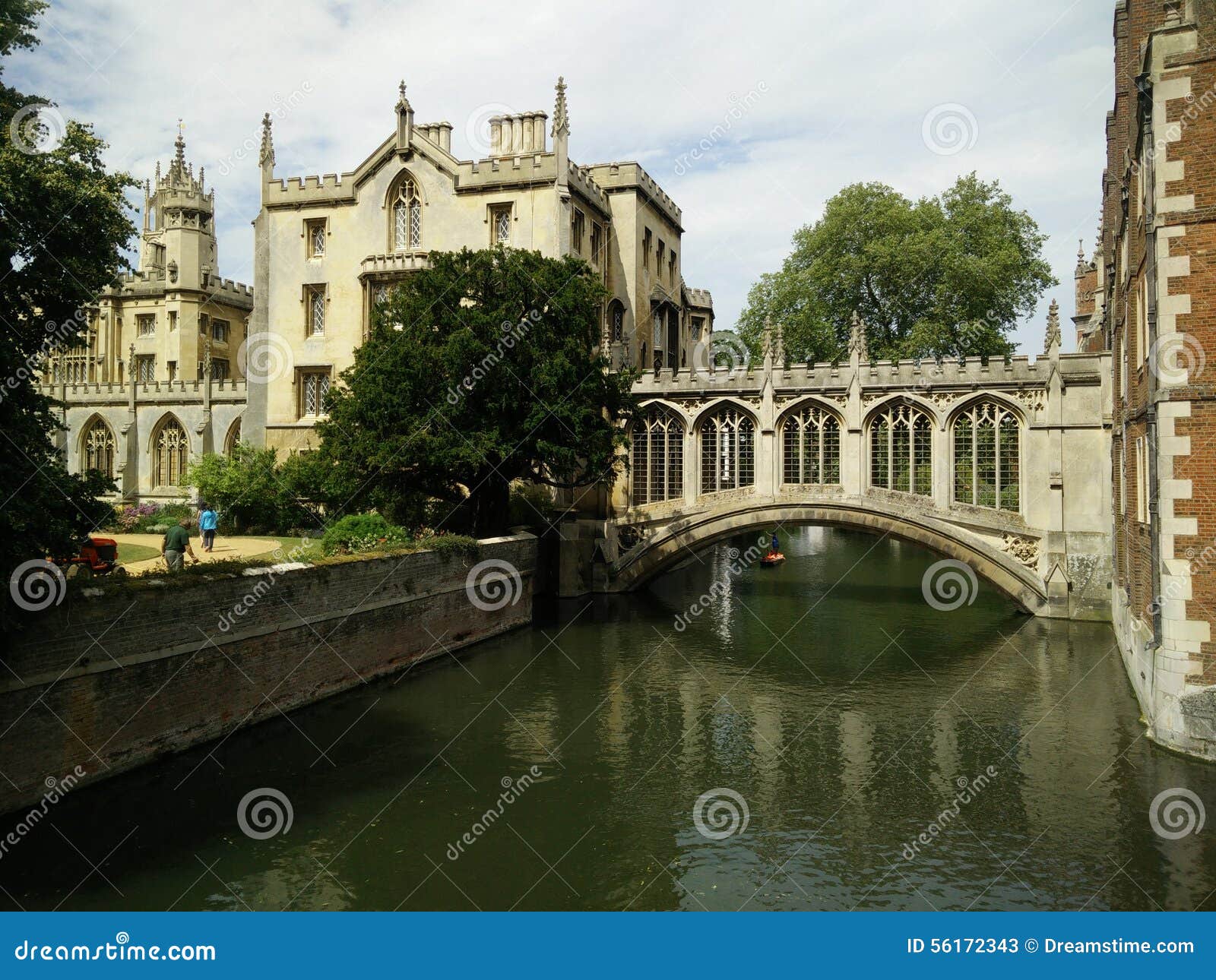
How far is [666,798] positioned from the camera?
40.3 feet

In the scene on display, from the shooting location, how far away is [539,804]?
11.9 m

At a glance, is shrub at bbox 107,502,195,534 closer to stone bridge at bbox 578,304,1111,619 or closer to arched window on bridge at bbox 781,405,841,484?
stone bridge at bbox 578,304,1111,619

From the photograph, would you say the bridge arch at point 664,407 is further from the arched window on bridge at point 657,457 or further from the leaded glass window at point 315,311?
the leaded glass window at point 315,311

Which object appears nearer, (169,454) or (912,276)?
(912,276)

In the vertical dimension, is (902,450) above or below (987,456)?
above

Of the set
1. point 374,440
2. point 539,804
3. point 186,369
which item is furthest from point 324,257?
point 539,804

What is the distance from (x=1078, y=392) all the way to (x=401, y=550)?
18.1 meters

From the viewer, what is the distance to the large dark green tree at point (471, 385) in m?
23.2

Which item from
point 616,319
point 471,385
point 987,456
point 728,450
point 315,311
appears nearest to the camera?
point 471,385

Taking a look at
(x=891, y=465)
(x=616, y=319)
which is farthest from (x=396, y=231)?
(x=891, y=465)

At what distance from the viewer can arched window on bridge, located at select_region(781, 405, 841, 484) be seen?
27.5 m

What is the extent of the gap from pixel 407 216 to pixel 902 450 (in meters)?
19.2

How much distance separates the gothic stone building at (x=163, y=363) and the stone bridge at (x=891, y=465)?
20.0 m

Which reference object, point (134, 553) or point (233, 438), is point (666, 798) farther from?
point (233, 438)
